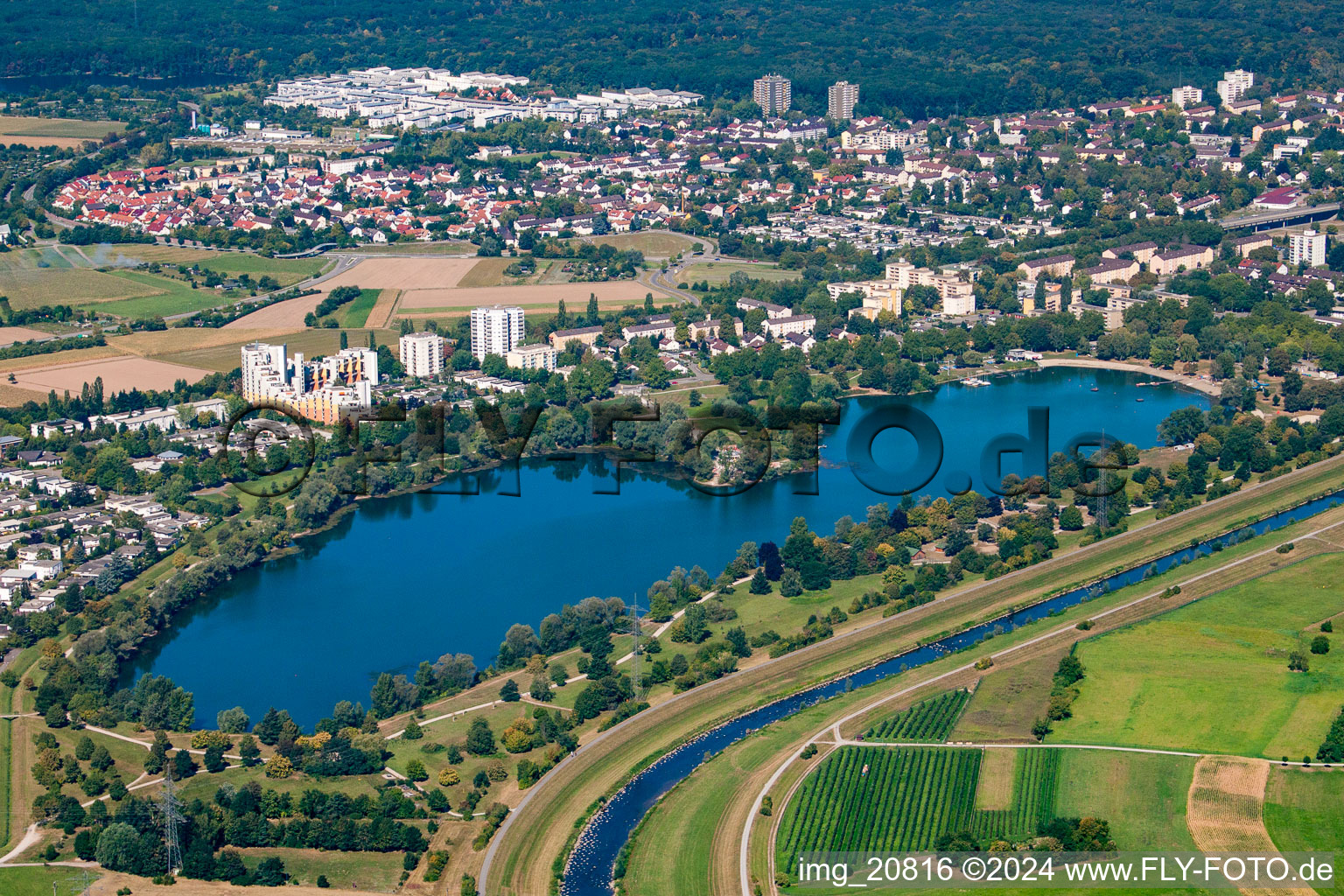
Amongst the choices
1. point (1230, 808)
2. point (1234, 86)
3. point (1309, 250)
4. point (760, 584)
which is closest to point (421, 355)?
point (760, 584)

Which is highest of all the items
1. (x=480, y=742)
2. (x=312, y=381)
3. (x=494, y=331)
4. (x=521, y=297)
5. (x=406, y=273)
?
(x=406, y=273)

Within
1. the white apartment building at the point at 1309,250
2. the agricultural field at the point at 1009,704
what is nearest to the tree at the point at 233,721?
the agricultural field at the point at 1009,704

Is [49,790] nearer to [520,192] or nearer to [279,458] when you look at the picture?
[279,458]

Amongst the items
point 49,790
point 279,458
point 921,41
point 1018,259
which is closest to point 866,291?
point 1018,259

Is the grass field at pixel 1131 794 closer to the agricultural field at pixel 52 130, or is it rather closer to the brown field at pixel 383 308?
the brown field at pixel 383 308

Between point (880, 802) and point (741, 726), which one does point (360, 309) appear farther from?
point (880, 802)
